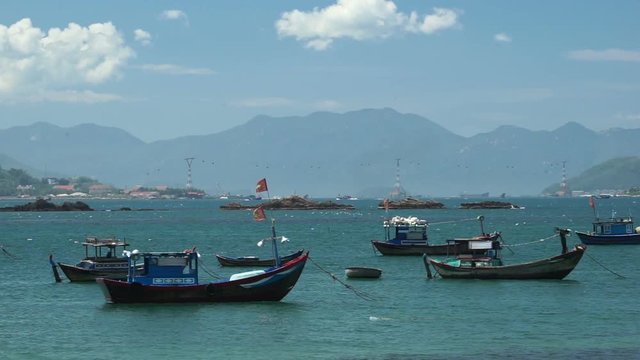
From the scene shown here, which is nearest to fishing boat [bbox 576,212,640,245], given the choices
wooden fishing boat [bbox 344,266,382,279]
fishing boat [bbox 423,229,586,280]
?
fishing boat [bbox 423,229,586,280]

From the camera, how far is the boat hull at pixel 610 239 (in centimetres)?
10600

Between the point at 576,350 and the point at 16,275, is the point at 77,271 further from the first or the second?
the point at 576,350

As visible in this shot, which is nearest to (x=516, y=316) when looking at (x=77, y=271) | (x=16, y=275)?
(x=77, y=271)

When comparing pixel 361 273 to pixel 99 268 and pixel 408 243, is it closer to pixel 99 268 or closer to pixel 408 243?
pixel 99 268

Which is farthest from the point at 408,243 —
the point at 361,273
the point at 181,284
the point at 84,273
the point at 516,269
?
the point at 181,284

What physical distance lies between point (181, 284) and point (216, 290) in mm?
1788

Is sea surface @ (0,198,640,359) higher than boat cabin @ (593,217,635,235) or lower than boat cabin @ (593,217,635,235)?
lower

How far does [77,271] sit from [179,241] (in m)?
59.2

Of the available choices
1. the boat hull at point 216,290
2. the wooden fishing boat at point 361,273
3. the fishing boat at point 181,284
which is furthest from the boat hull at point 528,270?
the fishing boat at point 181,284

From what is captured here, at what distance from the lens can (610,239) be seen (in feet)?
348

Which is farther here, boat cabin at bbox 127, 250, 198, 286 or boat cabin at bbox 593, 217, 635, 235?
boat cabin at bbox 593, 217, 635, 235

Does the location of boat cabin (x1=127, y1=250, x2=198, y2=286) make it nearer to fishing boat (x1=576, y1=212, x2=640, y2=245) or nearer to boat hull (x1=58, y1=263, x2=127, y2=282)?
boat hull (x1=58, y1=263, x2=127, y2=282)

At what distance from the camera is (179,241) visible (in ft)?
415

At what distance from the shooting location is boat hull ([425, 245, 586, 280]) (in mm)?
66562
